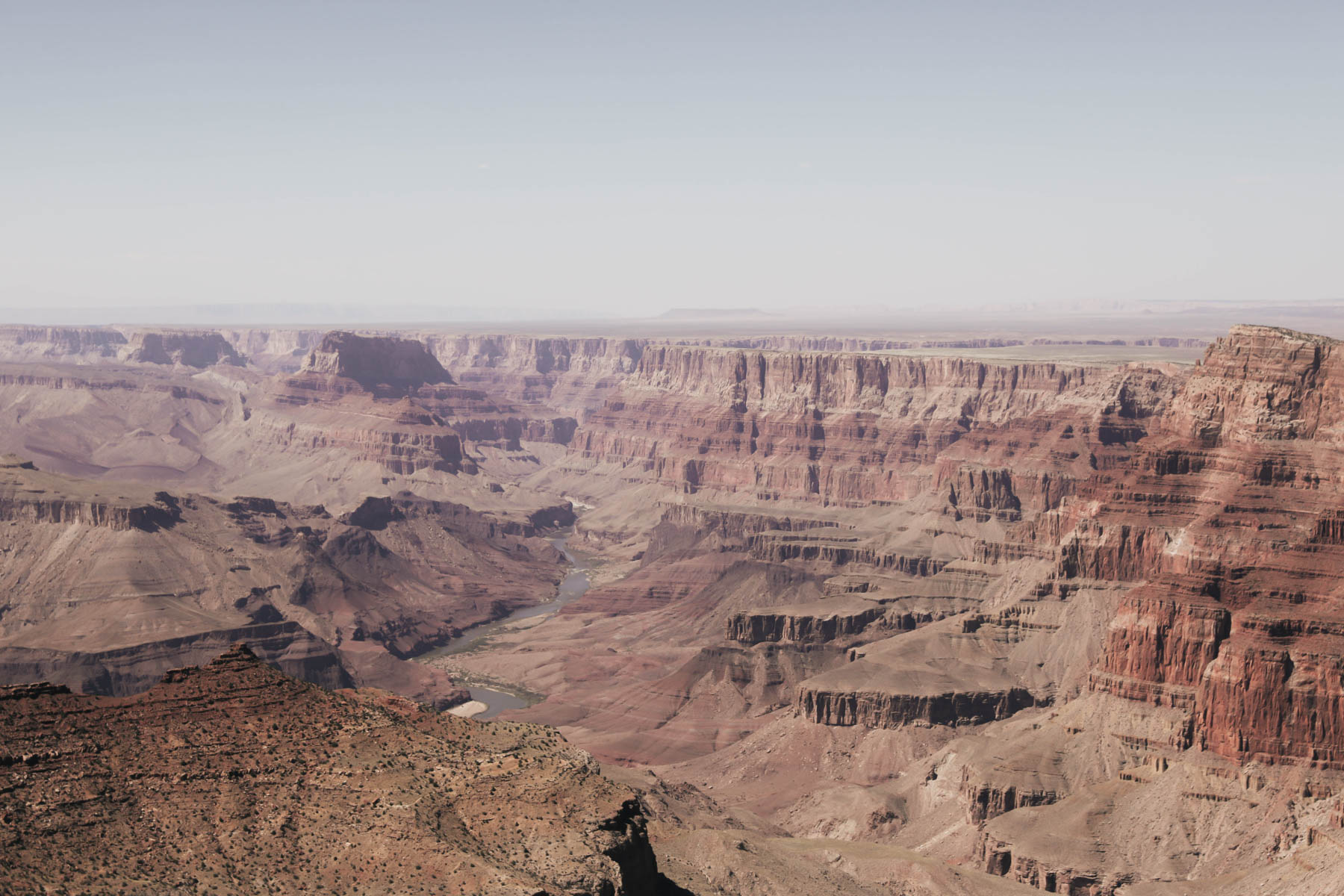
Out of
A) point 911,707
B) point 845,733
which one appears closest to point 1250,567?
point 911,707

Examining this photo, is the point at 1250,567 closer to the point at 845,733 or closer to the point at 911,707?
the point at 911,707

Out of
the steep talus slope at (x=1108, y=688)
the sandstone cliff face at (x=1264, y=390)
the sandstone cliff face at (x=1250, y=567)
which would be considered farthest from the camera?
the sandstone cliff face at (x=1264, y=390)

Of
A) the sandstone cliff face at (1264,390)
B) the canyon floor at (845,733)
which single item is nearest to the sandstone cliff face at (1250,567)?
the sandstone cliff face at (1264,390)

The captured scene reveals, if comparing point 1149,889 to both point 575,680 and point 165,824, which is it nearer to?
point 165,824

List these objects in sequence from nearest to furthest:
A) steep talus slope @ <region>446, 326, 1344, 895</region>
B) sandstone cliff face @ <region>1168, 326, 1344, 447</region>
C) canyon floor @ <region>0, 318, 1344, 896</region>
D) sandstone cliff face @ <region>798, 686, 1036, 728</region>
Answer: canyon floor @ <region>0, 318, 1344, 896</region> < steep talus slope @ <region>446, 326, 1344, 895</region> < sandstone cliff face @ <region>1168, 326, 1344, 447</region> < sandstone cliff face @ <region>798, 686, 1036, 728</region>

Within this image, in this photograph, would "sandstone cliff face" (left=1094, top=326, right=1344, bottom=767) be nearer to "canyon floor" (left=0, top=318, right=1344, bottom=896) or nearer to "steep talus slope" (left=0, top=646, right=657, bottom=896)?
"canyon floor" (left=0, top=318, right=1344, bottom=896)

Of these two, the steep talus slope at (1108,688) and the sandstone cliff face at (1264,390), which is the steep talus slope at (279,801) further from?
the sandstone cliff face at (1264,390)

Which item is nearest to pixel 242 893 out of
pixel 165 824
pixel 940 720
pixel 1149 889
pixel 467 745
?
pixel 165 824

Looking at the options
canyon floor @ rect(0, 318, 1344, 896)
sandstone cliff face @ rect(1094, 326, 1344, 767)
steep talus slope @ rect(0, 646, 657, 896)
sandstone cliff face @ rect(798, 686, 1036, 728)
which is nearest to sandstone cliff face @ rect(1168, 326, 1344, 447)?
sandstone cliff face @ rect(1094, 326, 1344, 767)
